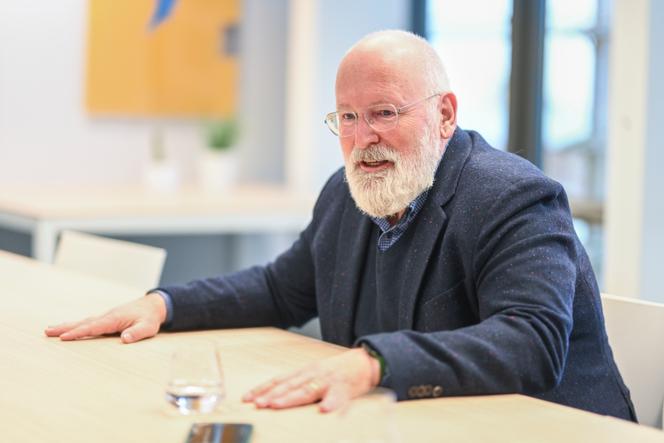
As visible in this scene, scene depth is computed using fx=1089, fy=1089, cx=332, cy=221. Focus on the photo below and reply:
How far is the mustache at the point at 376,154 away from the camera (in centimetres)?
202

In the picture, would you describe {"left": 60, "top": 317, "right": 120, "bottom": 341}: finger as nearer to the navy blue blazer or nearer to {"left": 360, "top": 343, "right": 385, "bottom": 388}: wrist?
the navy blue blazer

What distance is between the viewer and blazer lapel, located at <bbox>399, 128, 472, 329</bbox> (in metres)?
1.94

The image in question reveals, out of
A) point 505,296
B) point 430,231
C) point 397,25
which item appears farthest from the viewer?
point 397,25

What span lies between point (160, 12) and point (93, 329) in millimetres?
3736

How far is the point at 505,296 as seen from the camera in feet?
5.63

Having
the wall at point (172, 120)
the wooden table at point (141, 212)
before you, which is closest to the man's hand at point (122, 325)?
the wooden table at point (141, 212)

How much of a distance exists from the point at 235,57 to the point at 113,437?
4.47 metres

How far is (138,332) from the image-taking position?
77.8 inches

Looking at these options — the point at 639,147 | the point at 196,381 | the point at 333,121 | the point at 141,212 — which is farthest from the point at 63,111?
the point at 196,381

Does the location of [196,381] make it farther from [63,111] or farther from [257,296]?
[63,111]

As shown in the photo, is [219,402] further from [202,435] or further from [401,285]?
[401,285]

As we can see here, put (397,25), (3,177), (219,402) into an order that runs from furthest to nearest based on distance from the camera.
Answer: (397,25), (3,177), (219,402)

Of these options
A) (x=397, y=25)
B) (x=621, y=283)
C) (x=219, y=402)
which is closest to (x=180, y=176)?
(x=397, y=25)

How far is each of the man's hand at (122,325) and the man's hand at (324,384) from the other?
0.48 metres
